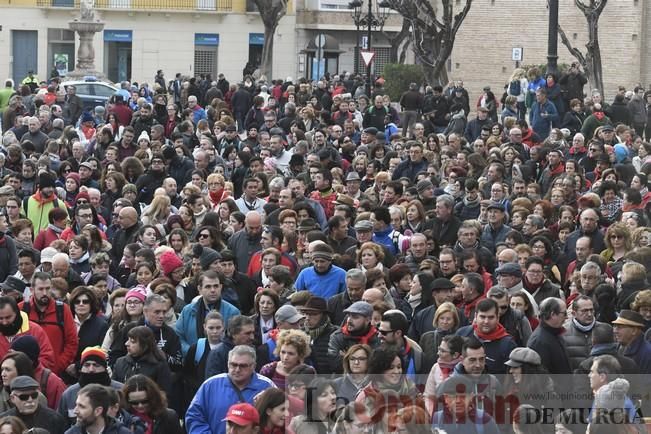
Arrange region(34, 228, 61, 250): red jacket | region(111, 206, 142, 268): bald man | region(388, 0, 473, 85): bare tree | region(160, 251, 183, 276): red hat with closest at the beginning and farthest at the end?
region(160, 251, 183, 276): red hat
region(111, 206, 142, 268): bald man
region(34, 228, 61, 250): red jacket
region(388, 0, 473, 85): bare tree

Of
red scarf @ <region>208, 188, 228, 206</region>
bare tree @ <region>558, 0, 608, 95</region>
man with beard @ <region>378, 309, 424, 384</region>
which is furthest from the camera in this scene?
bare tree @ <region>558, 0, 608, 95</region>

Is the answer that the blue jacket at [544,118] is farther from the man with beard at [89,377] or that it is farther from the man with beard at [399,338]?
the man with beard at [89,377]

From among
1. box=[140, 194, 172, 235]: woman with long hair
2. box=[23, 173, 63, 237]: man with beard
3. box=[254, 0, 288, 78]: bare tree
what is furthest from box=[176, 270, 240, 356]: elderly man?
box=[254, 0, 288, 78]: bare tree

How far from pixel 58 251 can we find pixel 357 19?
35.9m

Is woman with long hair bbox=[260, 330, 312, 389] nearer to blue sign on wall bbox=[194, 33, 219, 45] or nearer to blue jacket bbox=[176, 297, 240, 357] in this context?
blue jacket bbox=[176, 297, 240, 357]

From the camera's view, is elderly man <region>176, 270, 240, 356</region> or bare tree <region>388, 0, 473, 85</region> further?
bare tree <region>388, 0, 473, 85</region>

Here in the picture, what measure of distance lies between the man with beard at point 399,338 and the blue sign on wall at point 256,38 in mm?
55458

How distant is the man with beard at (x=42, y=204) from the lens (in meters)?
19.0

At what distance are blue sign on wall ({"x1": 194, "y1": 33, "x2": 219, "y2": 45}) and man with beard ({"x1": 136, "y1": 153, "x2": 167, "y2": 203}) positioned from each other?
4546cm

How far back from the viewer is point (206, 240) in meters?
16.0

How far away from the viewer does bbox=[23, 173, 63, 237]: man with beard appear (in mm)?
19000

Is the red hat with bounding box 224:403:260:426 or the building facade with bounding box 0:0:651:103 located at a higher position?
the building facade with bounding box 0:0:651:103

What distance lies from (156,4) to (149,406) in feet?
185

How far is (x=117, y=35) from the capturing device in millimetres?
65562
